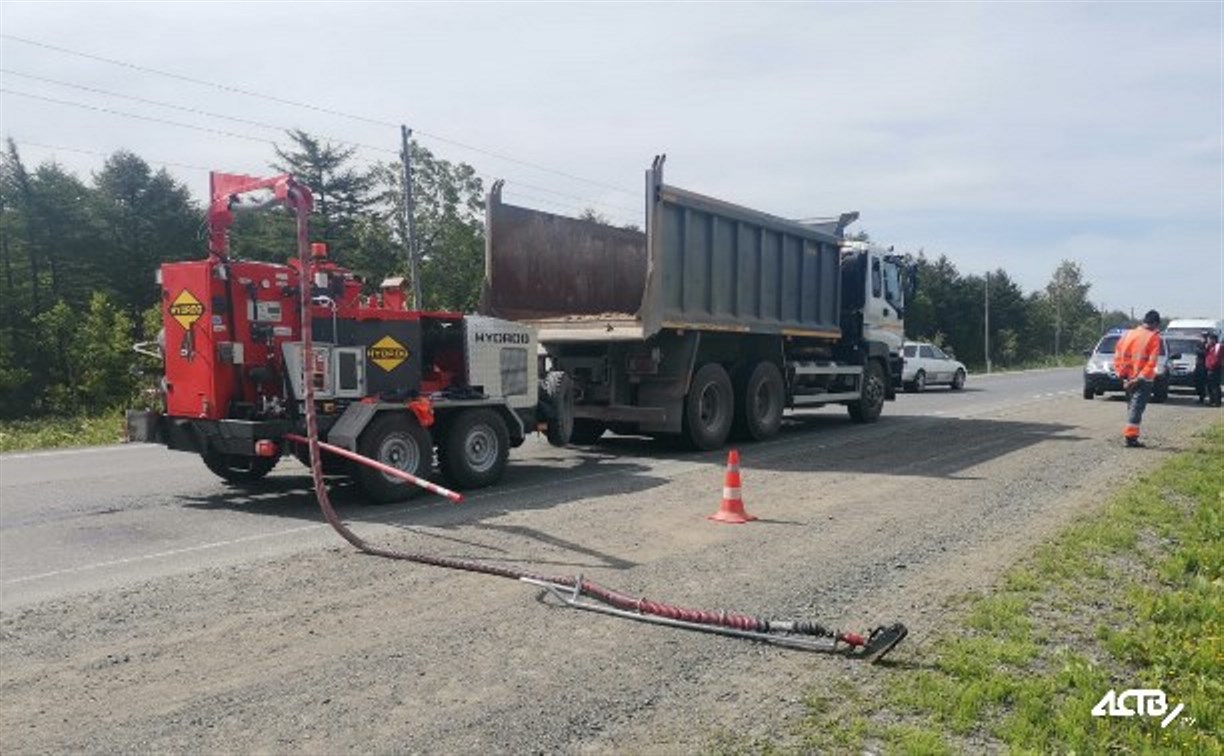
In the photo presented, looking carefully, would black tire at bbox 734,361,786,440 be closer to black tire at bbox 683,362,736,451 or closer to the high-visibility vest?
black tire at bbox 683,362,736,451

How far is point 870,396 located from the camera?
648 inches

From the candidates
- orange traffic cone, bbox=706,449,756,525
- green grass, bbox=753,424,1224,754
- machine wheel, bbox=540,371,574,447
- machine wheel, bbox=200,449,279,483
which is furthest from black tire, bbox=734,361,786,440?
green grass, bbox=753,424,1224,754

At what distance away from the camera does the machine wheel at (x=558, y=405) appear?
35.7 feet

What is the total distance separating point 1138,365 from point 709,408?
591 cm

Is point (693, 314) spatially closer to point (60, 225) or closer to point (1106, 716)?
point (1106, 716)

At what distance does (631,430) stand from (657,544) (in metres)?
6.94

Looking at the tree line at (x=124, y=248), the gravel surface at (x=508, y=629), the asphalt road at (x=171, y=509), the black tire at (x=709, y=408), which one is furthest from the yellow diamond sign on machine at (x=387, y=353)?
the tree line at (x=124, y=248)

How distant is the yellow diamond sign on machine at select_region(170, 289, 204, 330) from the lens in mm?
8377

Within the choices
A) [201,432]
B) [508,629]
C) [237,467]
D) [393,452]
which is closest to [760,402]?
[393,452]

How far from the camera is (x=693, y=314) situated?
12.2 m

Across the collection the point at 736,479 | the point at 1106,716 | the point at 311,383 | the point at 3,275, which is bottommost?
the point at 1106,716

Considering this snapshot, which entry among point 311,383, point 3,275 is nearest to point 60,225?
point 3,275

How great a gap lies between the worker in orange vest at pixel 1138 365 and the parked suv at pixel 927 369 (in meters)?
15.0

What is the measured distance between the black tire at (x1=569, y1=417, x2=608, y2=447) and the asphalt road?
0.38 metres
